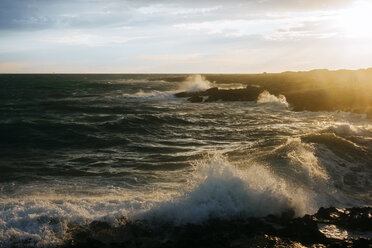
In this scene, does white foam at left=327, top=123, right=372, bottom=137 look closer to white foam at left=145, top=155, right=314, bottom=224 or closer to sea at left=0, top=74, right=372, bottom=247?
sea at left=0, top=74, right=372, bottom=247

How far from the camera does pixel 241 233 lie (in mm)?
7215

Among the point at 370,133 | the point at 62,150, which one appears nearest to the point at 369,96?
the point at 370,133

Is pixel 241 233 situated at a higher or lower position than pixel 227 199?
lower

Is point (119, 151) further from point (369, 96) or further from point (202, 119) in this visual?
point (369, 96)

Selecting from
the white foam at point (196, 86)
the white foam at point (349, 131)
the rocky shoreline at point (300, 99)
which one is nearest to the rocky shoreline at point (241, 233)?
the white foam at point (349, 131)

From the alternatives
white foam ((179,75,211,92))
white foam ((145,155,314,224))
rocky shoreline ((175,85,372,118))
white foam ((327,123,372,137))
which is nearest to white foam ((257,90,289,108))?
rocky shoreline ((175,85,372,118))

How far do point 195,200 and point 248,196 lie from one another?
4.45 feet

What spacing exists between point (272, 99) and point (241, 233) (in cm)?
3230

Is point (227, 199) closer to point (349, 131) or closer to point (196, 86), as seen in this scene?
point (349, 131)

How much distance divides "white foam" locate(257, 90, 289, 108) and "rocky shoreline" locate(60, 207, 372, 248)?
2668 cm

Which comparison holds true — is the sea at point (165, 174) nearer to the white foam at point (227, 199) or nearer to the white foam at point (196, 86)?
the white foam at point (227, 199)

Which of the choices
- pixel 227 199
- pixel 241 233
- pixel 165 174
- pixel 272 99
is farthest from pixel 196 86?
pixel 241 233

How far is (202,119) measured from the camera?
85.0 feet

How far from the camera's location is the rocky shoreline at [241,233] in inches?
267
